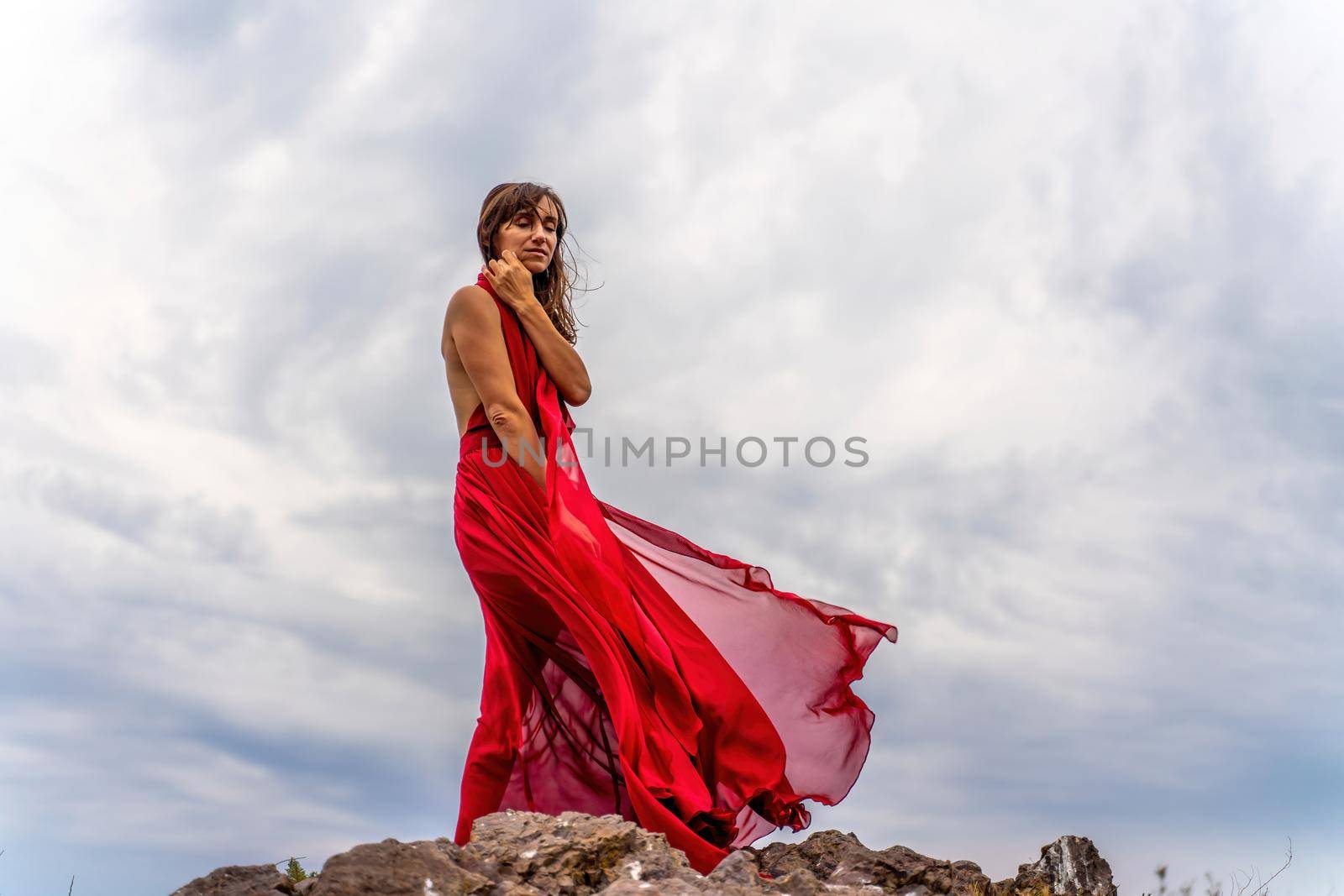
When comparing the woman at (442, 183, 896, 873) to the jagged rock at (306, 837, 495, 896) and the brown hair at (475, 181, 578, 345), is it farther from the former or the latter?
the jagged rock at (306, 837, 495, 896)

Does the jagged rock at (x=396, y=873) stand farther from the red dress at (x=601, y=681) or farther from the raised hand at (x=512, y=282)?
the raised hand at (x=512, y=282)

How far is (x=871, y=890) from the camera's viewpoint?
186 inches

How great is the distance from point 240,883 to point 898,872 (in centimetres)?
265

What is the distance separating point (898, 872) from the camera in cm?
521

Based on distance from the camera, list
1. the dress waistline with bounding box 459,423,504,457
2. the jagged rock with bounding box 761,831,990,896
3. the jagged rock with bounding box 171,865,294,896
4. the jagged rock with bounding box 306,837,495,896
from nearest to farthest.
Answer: the jagged rock with bounding box 306,837,495,896 < the jagged rock with bounding box 171,865,294,896 < the jagged rock with bounding box 761,831,990,896 < the dress waistline with bounding box 459,423,504,457

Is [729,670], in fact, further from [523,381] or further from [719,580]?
[523,381]

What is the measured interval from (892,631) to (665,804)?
181cm

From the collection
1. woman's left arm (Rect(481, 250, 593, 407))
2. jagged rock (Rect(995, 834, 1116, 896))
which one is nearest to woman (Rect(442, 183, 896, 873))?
woman's left arm (Rect(481, 250, 593, 407))

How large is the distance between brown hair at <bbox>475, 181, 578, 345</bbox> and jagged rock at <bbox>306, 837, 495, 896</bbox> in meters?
3.00

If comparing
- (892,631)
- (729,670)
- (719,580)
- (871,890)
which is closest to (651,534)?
(719,580)

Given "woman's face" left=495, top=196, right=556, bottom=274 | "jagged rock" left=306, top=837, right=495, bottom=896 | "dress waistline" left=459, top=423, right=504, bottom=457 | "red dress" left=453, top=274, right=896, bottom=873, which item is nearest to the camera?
"jagged rock" left=306, top=837, right=495, bottom=896

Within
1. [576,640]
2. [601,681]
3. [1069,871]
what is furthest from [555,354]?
[1069,871]

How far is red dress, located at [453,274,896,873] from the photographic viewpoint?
5.41 metres

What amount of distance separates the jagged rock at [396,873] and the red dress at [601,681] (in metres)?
1.27
